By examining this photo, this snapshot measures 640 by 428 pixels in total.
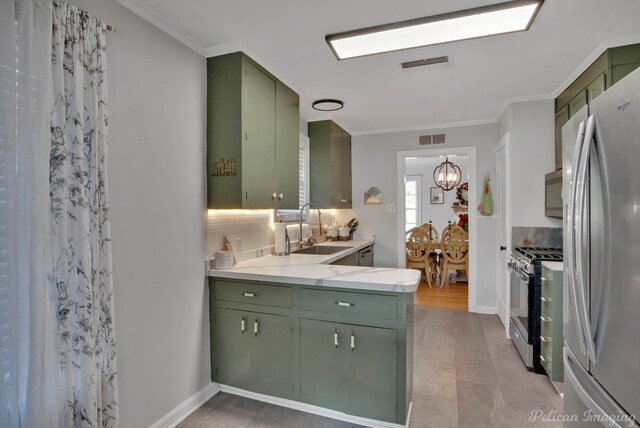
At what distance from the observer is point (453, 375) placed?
2.70 metres

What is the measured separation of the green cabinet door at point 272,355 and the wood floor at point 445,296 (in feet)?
9.55

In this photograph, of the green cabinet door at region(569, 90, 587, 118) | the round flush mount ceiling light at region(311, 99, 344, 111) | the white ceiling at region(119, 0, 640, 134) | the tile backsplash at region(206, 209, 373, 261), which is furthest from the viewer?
the round flush mount ceiling light at region(311, 99, 344, 111)

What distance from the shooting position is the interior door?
358 cm

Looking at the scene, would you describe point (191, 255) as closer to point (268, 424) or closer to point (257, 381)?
point (257, 381)

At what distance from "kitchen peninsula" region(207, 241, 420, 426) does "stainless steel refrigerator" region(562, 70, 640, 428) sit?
800 mm

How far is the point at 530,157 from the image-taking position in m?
3.40

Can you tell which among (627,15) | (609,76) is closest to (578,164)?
(627,15)

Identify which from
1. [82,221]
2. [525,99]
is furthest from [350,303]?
[525,99]

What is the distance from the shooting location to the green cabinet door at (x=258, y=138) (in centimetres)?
235

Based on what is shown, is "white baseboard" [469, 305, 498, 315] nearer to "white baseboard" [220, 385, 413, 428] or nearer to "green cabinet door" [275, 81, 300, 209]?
"white baseboard" [220, 385, 413, 428]

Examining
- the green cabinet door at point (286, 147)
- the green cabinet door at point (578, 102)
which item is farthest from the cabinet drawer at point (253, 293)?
the green cabinet door at point (578, 102)

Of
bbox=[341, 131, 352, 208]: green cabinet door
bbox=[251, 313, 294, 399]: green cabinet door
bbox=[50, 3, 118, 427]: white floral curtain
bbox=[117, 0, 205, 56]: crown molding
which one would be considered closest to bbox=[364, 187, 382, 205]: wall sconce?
bbox=[341, 131, 352, 208]: green cabinet door

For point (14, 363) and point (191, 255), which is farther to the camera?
point (191, 255)

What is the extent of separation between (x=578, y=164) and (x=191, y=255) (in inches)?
85.1
